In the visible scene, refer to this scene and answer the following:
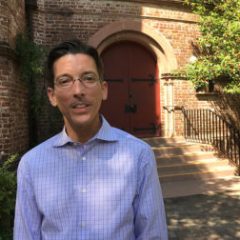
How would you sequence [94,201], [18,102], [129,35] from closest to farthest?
1. [94,201]
2. [18,102]
3. [129,35]

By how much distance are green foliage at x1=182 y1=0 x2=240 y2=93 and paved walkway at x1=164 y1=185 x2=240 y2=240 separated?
3125mm

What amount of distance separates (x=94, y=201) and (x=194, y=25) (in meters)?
11.3

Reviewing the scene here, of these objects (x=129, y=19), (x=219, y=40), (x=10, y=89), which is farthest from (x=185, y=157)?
(x=10, y=89)

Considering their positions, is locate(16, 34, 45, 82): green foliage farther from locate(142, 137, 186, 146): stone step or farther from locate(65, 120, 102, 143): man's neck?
locate(65, 120, 102, 143): man's neck

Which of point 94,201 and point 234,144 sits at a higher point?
point 94,201

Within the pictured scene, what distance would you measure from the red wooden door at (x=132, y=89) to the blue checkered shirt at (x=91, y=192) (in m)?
9.67

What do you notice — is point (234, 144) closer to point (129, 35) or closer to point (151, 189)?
point (129, 35)

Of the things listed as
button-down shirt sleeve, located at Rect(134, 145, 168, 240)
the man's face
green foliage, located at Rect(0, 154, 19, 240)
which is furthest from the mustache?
green foliage, located at Rect(0, 154, 19, 240)

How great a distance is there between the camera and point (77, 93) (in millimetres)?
1753

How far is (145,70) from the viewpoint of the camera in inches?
473

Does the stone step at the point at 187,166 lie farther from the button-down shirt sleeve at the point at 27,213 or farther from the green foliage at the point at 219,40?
the button-down shirt sleeve at the point at 27,213


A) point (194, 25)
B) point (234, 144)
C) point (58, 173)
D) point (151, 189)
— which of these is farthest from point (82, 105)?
point (194, 25)

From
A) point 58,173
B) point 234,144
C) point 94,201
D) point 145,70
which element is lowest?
point 234,144

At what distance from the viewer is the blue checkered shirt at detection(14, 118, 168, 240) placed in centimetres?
172
